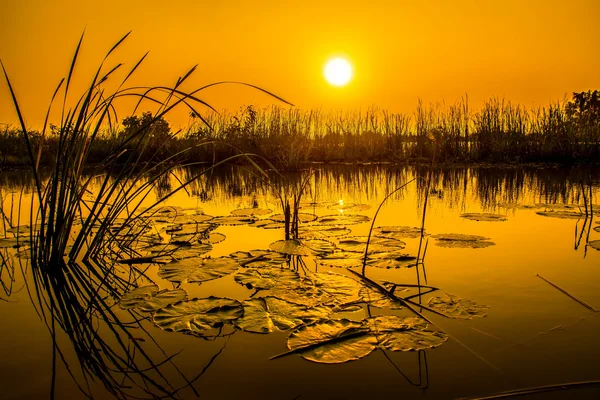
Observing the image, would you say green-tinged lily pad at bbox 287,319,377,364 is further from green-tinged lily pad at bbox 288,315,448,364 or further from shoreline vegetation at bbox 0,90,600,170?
shoreline vegetation at bbox 0,90,600,170

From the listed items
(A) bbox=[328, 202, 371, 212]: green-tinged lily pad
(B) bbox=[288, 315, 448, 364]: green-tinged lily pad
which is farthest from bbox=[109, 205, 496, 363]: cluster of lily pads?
(A) bbox=[328, 202, 371, 212]: green-tinged lily pad

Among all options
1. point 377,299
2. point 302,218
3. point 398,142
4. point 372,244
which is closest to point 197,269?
point 377,299

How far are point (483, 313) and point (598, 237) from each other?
1.65 meters

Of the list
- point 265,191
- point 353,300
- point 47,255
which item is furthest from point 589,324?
point 265,191

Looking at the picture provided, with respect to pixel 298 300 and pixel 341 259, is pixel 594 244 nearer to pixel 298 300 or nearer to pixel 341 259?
pixel 341 259

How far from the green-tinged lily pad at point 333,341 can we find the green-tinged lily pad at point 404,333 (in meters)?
0.04

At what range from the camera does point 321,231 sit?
2736 millimetres

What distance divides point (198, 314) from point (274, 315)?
263 mm

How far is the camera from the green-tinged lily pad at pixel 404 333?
113 cm

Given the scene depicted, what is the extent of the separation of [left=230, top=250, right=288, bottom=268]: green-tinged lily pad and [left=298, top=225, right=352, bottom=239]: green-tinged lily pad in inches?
18.2

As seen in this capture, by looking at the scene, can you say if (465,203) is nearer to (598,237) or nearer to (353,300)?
(598,237)

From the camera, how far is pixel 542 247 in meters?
2.23

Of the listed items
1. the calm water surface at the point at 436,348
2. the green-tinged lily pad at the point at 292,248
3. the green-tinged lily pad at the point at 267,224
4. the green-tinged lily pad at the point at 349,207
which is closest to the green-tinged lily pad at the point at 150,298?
the calm water surface at the point at 436,348

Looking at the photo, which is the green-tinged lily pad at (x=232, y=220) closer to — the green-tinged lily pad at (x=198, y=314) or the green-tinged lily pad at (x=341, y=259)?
the green-tinged lily pad at (x=341, y=259)
